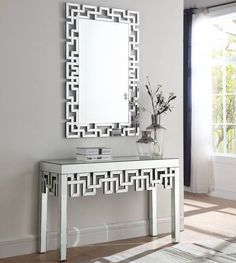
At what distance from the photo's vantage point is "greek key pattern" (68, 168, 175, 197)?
13.0 ft

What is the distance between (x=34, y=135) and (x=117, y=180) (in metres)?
0.78

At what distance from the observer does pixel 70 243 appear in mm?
4344

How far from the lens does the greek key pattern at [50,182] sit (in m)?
3.95

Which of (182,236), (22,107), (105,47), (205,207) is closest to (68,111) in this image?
(22,107)

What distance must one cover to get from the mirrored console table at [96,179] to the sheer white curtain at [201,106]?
278cm

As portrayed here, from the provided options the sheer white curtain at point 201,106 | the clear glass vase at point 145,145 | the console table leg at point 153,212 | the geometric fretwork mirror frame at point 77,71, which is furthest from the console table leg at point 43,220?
the sheer white curtain at point 201,106

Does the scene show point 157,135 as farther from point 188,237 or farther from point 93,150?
point 188,237

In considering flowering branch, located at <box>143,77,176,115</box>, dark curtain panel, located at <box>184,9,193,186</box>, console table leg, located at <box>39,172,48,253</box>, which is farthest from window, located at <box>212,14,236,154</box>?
console table leg, located at <box>39,172,48,253</box>

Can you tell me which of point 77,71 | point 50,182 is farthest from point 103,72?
point 50,182

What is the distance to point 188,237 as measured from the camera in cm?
466

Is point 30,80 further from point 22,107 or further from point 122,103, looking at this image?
point 122,103

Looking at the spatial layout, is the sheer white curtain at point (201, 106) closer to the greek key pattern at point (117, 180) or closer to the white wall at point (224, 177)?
the white wall at point (224, 177)

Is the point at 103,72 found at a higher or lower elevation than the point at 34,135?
higher

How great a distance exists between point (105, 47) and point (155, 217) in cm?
165
